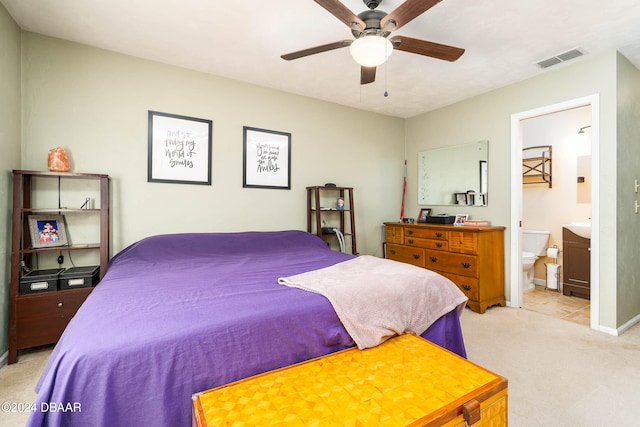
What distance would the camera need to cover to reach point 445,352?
53.4 inches

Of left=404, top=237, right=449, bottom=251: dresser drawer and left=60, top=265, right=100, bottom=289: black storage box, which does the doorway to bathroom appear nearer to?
left=404, top=237, right=449, bottom=251: dresser drawer

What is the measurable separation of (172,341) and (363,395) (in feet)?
2.36

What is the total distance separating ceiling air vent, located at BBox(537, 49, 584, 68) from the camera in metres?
2.63

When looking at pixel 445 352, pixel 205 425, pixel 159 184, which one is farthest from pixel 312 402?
pixel 159 184

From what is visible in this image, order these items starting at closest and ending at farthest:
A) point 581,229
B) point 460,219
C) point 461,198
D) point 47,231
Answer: point 47,231 → point 581,229 → point 460,219 → point 461,198

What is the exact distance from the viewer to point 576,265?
3645 mm

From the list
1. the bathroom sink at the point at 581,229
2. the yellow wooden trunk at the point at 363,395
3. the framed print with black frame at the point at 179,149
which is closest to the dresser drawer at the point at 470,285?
the bathroom sink at the point at 581,229

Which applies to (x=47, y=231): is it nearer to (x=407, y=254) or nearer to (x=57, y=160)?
(x=57, y=160)

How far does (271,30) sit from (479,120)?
2745 millimetres

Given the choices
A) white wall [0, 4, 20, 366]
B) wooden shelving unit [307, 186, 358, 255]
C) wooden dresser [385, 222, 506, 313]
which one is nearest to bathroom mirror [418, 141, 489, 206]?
wooden dresser [385, 222, 506, 313]

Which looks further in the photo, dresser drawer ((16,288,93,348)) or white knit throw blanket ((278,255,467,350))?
dresser drawer ((16,288,93,348))

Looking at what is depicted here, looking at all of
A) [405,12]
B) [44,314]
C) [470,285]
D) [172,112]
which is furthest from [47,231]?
[470,285]

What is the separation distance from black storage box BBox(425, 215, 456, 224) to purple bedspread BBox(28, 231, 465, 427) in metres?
2.11

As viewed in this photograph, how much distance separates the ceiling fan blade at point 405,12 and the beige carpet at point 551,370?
2.26 meters
